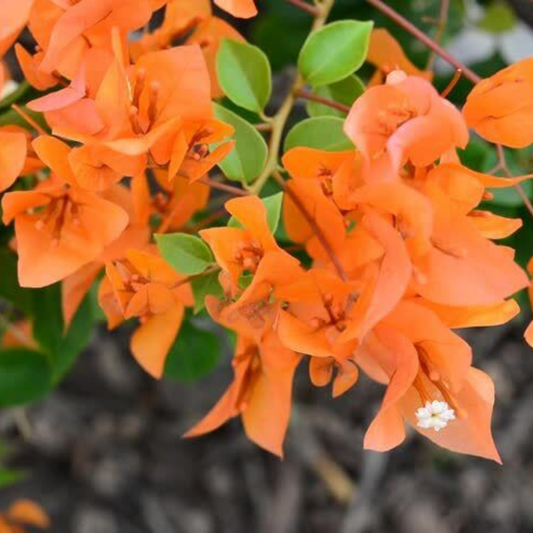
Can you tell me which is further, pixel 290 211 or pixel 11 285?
pixel 11 285

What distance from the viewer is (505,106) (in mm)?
592

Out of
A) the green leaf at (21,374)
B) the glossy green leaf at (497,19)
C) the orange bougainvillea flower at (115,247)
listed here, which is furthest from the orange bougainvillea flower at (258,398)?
the glossy green leaf at (497,19)

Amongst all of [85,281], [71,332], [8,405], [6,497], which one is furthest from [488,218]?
[6,497]

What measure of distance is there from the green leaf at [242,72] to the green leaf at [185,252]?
13cm

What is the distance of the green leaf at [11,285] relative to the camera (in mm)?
833

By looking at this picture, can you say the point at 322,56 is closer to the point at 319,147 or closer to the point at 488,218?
the point at 319,147

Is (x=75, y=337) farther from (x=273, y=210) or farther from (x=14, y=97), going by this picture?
(x=273, y=210)

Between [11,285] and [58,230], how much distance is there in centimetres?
24

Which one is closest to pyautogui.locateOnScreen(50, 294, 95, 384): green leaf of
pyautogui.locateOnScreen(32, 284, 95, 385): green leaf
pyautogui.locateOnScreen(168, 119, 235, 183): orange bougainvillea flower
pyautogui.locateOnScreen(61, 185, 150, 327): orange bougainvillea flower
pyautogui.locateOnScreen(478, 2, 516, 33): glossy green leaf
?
pyautogui.locateOnScreen(32, 284, 95, 385): green leaf

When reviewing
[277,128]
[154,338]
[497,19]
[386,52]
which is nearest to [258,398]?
[154,338]

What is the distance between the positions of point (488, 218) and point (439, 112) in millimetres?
95

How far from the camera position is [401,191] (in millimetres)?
505

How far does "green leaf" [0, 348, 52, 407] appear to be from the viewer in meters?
0.99

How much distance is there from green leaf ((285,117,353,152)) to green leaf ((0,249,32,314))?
0.95 feet
